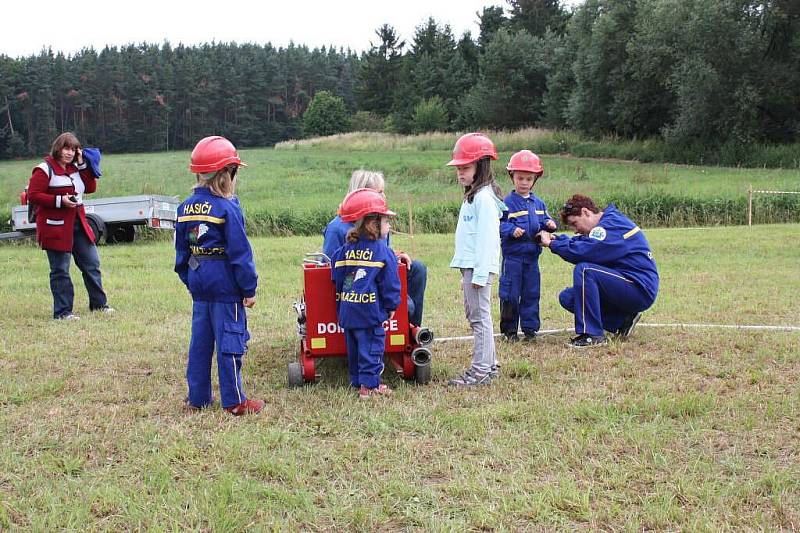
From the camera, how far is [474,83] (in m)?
76.6

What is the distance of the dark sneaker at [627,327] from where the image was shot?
7.22 metres

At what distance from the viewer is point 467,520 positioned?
3.51m

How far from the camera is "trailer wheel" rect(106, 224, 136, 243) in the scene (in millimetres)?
17672

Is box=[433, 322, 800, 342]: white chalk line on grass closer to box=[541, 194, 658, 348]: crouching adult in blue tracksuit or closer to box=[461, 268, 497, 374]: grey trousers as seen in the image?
box=[541, 194, 658, 348]: crouching adult in blue tracksuit

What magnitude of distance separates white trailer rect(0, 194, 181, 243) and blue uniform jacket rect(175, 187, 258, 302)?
12785mm

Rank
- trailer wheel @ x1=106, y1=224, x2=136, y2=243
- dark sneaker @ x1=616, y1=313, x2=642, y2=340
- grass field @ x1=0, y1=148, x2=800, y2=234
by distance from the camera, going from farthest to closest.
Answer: grass field @ x1=0, y1=148, x2=800, y2=234, trailer wheel @ x1=106, y1=224, x2=136, y2=243, dark sneaker @ x1=616, y1=313, x2=642, y2=340

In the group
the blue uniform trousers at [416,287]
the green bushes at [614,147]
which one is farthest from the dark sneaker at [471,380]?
the green bushes at [614,147]

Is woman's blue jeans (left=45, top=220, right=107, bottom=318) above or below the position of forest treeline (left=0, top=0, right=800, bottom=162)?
below

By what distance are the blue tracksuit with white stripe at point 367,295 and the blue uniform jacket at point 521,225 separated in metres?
1.74

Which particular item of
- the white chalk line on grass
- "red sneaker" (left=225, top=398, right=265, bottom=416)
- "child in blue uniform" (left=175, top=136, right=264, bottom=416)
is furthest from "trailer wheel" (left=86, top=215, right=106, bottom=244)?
"red sneaker" (left=225, top=398, right=265, bottom=416)

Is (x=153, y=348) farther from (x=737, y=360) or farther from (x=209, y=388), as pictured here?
(x=737, y=360)

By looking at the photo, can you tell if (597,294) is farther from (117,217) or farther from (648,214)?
(648,214)

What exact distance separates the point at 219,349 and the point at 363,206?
4.48ft

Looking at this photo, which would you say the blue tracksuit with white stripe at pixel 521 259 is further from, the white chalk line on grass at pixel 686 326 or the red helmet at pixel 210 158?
the red helmet at pixel 210 158
